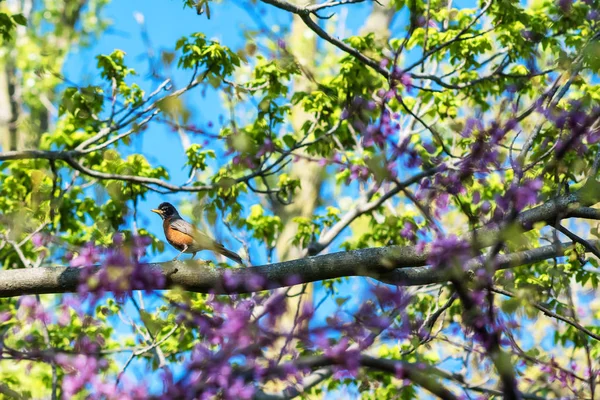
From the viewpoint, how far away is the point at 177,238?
7.69 metres

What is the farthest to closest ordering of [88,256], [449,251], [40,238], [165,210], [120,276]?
[165,210], [40,238], [88,256], [120,276], [449,251]

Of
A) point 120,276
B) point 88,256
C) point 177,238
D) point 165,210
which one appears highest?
point 165,210

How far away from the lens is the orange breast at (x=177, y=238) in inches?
298

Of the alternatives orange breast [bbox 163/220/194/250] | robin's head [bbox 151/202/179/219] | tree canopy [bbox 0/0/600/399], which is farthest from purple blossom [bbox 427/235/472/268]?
robin's head [bbox 151/202/179/219]

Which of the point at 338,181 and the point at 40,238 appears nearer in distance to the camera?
the point at 40,238

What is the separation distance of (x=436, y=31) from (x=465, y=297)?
679cm

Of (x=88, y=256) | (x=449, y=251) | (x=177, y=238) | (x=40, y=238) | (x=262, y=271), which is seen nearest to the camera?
(x=449, y=251)

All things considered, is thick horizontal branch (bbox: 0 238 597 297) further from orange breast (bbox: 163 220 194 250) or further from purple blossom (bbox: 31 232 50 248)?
orange breast (bbox: 163 220 194 250)

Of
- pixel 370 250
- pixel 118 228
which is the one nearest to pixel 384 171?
pixel 370 250

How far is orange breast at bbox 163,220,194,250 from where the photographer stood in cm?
758

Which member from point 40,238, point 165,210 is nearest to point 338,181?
point 165,210

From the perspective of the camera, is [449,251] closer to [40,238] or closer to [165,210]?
[40,238]

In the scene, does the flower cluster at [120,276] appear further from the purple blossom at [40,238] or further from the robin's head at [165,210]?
the robin's head at [165,210]

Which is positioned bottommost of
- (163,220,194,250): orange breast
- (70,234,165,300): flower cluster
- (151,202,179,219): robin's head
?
(70,234,165,300): flower cluster
